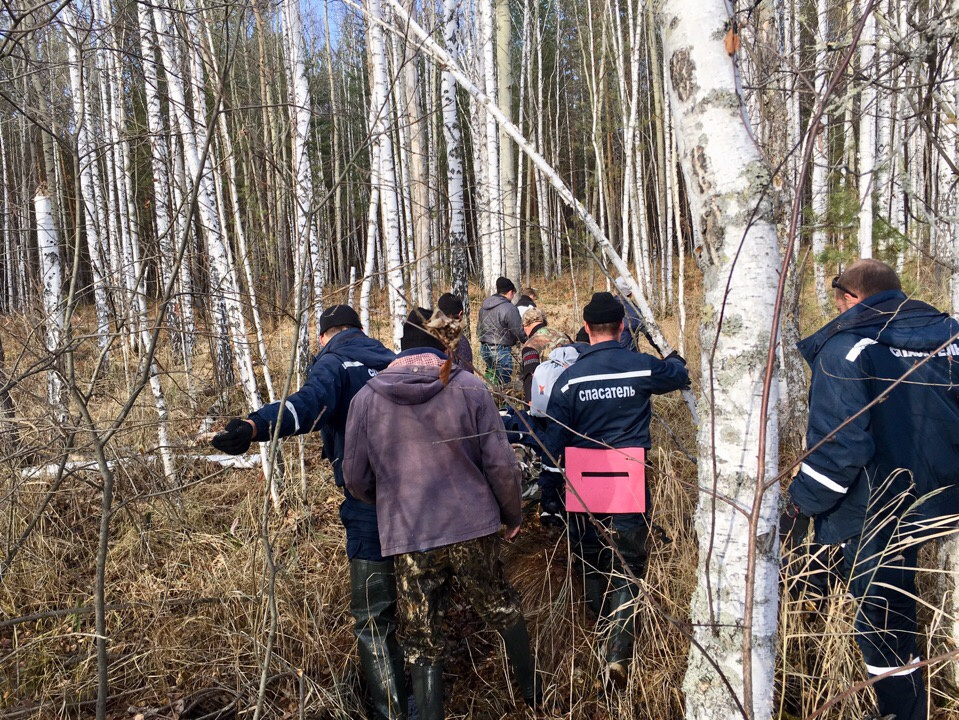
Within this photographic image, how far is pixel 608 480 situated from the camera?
10.4 feet

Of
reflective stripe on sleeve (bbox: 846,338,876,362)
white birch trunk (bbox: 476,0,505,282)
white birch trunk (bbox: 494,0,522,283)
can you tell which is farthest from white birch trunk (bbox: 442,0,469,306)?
reflective stripe on sleeve (bbox: 846,338,876,362)

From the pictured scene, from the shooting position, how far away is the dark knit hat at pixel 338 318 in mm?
3428

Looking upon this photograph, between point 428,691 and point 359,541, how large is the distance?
2.42 feet

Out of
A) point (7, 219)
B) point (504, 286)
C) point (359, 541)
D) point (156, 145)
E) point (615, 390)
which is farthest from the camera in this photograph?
point (504, 286)

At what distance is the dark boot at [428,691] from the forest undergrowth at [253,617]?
252mm

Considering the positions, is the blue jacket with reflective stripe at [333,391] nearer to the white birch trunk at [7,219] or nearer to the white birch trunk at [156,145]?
the white birch trunk at [7,219]

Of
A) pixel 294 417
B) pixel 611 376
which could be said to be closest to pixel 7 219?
pixel 294 417

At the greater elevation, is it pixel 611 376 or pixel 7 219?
pixel 7 219

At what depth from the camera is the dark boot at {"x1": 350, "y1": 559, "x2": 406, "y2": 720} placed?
2.84m

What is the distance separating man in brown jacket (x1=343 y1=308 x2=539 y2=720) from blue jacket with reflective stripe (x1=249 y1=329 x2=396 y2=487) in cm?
26

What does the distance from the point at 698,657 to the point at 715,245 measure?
1.16 m

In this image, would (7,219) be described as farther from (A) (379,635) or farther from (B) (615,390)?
(B) (615,390)

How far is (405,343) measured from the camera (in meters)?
2.93

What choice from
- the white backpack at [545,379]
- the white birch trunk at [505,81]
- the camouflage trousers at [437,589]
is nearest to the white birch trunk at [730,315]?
the camouflage trousers at [437,589]
